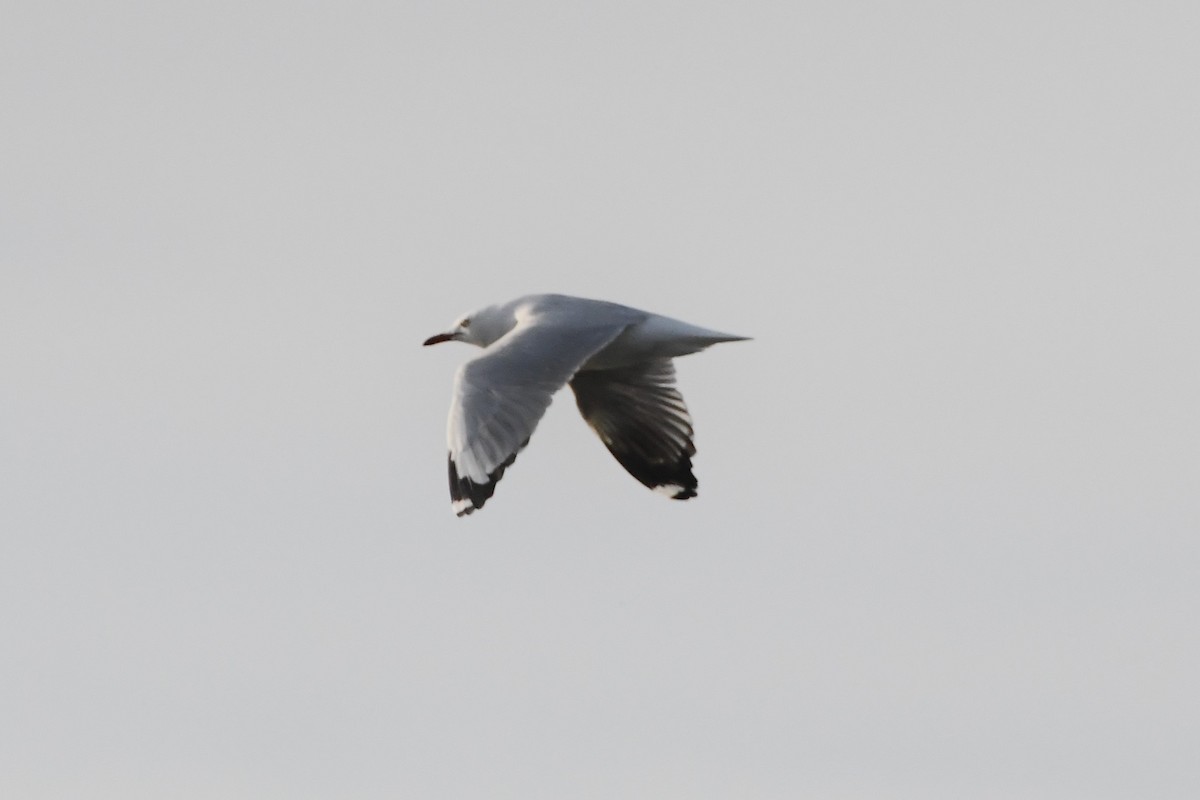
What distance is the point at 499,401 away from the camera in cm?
1188

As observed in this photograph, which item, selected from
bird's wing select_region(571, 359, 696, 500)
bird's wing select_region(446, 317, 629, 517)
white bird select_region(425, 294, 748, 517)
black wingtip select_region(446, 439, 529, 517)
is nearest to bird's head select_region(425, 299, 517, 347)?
white bird select_region(425, 294, 748, 517)

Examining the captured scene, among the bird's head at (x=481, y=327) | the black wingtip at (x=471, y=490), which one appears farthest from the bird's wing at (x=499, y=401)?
the bird's head at (x=481, y=327)

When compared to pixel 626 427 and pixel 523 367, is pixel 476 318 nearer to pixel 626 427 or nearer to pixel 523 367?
pixel 626 427

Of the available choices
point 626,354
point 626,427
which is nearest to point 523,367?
point 626,354

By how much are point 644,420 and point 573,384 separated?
0.40 m

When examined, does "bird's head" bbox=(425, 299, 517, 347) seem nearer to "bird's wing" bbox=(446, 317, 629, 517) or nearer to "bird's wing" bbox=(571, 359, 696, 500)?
"bird's wing" bbox=(571, 359, 696, 500)

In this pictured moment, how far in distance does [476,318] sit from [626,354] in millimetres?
1135

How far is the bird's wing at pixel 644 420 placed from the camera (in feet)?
46.1

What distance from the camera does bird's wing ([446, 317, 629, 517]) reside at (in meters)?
11.6

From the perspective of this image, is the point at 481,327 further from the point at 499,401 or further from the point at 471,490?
the point at 471,490

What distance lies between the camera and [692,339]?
1291cm

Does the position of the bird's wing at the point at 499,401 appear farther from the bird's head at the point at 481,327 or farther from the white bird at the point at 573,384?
the bird's head at the point at 481,327

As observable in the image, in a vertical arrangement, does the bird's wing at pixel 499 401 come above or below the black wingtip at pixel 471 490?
above

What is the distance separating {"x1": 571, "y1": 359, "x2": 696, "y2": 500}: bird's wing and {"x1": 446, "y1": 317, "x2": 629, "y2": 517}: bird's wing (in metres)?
1.44
